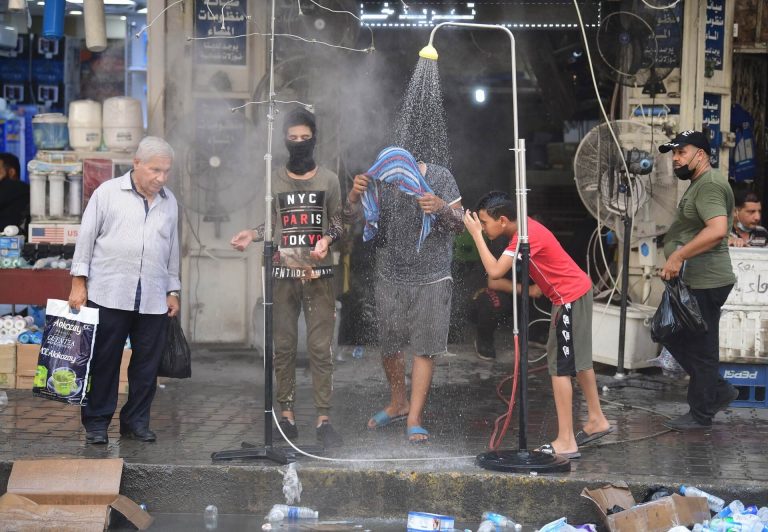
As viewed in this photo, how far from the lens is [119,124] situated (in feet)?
26.3

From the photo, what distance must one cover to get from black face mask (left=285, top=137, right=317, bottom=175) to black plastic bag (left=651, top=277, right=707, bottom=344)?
241 cm

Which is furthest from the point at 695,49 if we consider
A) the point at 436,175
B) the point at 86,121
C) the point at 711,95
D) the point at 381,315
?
the point at 86,121

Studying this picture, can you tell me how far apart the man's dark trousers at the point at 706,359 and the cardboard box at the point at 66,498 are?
3464mm

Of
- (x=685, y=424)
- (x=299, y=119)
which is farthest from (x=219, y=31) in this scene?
(x=685, y=424)

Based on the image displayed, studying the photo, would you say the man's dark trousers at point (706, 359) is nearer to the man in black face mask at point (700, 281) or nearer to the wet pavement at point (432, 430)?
the man in black face mask at point (700, 281)

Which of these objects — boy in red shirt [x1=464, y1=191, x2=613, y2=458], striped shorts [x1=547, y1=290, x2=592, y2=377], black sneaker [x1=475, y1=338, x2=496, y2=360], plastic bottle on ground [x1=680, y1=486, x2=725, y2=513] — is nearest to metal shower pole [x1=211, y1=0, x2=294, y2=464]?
boy in red shirt [x1=464, y1=191, x2=613, y2=458]

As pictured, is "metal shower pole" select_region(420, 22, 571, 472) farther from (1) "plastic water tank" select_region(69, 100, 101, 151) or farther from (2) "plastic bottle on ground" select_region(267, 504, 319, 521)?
(1) "plastic water tank" select_region(69, 100, 101, 151)

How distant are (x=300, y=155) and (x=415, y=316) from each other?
3.88ft

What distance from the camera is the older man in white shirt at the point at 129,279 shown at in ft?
19.2

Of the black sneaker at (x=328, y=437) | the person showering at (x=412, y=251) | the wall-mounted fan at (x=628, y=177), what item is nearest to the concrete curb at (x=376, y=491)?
the black sneaker at (x=328, y=437)

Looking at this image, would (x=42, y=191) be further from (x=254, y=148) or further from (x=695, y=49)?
(x=695, y=49)

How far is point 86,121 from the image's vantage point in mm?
8031

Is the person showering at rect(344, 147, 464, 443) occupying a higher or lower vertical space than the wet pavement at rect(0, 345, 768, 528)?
higher

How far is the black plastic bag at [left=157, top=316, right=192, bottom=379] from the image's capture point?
6.17m
